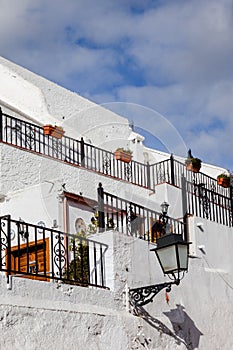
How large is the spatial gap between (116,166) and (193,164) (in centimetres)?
231

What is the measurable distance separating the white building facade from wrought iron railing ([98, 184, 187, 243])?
0.03m

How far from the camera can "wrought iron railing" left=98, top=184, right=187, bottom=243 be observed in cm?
1219

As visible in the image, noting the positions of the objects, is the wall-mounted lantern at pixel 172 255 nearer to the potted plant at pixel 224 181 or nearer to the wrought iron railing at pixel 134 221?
the wrought iron railing at pixel 134 221

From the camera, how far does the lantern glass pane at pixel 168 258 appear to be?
1057 cm

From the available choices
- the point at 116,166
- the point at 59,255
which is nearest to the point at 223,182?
the point at 116,166

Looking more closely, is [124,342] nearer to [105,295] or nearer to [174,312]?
[105,295]

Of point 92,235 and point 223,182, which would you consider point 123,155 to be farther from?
point 92,235

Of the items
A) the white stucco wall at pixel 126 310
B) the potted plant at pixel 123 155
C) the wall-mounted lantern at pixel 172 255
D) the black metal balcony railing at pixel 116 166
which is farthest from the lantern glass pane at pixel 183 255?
the potted plant at pixel 123 155

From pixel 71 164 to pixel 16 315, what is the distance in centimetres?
741

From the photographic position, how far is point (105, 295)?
1077 centimetres

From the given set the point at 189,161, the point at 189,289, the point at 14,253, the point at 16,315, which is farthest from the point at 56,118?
the point at 16,315

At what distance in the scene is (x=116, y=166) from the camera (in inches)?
710

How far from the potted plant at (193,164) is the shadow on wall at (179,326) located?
705 cm

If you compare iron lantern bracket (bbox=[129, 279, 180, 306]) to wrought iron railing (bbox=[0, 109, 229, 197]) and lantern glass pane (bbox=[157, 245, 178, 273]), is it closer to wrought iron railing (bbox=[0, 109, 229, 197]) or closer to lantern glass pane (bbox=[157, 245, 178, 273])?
lantern glass pane (bbox=[157, 245, 178, 273])
